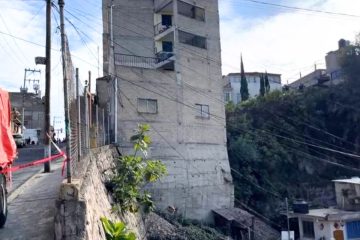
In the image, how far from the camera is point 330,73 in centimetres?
4197

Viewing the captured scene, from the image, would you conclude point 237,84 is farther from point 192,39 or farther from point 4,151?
point 4,151

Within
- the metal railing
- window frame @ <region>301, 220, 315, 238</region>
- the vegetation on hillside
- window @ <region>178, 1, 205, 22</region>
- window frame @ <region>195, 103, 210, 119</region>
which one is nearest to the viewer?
window frame @ <region>301, 220, 315, 238</region>

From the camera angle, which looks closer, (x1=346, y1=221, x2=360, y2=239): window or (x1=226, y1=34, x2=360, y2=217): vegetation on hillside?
(x1=346, y1=221, x2=360, y2=239): window

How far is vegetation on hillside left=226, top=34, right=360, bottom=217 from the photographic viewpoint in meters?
28.9

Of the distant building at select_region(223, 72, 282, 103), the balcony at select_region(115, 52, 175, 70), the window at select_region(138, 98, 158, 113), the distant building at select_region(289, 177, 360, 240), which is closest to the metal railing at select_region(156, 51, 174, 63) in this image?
the balcony at select_region(115, 52, 175, 70)

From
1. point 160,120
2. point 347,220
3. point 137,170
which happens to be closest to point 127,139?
point 160,120

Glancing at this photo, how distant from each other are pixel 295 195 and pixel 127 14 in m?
19.8

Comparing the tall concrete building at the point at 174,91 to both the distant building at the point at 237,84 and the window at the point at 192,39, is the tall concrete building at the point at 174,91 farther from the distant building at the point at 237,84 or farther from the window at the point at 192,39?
the distant building at the point at 237,84

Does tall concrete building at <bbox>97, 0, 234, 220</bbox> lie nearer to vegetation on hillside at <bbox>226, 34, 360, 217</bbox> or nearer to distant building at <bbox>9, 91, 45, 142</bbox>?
vegetation on hillside at <bbox>226, 34, 360, 217</bbox>

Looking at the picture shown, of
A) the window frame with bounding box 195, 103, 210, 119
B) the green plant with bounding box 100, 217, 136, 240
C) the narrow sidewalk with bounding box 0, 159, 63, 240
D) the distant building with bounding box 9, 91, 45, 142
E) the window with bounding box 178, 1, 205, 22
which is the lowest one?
the green plant with bounding box 100, 217, 136, 240

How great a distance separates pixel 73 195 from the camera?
5.66m

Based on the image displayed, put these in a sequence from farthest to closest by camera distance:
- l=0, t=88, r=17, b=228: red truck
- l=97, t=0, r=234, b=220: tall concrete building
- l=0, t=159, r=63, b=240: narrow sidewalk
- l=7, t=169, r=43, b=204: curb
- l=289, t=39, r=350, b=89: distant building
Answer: l=289, t=39, r=350, b=89: distant building → l=97, t=0, r=234, b=220: tall concrete building → l=7, t=169, r=43, b=204: curb → l=0, t=88, r=17, b=228: red truck → l=0, t=159, r=63, b=240: narrow sidewalk

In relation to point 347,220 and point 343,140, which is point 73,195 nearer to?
point 347,220

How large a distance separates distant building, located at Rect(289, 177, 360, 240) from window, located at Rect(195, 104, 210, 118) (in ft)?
29.3
